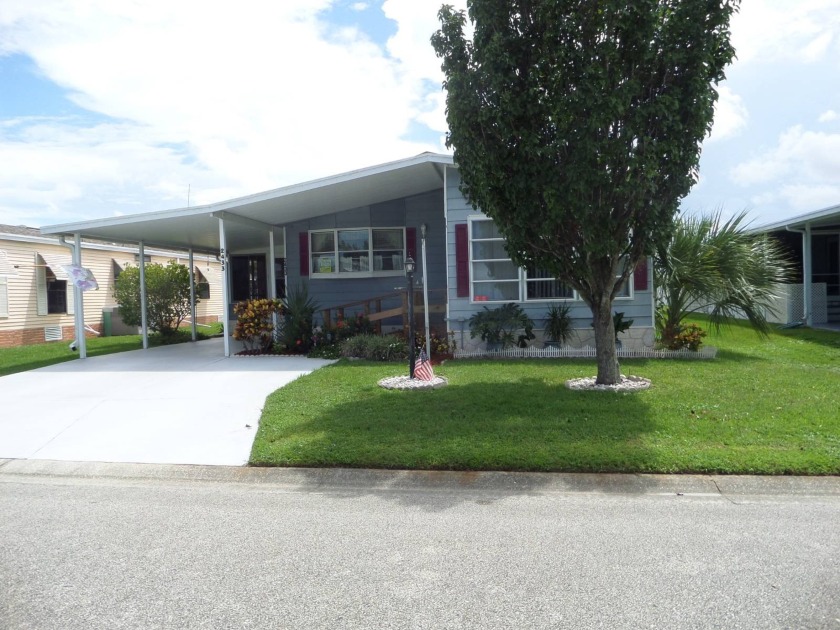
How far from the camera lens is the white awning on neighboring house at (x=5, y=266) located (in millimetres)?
19359

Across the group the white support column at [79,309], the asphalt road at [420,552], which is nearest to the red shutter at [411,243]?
the white support column at [79,309]

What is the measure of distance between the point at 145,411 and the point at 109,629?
5.66 m

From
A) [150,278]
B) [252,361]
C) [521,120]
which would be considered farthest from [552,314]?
[150,278]

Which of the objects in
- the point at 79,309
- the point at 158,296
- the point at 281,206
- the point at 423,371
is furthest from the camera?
the point at 158,296

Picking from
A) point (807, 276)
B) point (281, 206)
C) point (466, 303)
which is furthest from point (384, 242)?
point (807, 276)

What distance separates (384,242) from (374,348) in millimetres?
3914

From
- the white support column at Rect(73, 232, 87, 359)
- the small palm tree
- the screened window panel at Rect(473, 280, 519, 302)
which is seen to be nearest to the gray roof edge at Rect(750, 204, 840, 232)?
the small palm tree

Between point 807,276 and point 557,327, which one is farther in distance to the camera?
point 807,276

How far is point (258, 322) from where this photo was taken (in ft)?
46.1

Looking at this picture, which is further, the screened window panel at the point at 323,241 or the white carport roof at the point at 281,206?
the screened window panel at the point at 323,241

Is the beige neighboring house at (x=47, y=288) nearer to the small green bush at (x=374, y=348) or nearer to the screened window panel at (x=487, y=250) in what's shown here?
the small green bush at (x=374, y=348)

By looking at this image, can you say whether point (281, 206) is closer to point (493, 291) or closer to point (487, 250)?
point (487, 250)

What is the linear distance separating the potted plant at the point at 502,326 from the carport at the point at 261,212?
9.64 feet

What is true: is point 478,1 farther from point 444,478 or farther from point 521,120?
point 444,478
